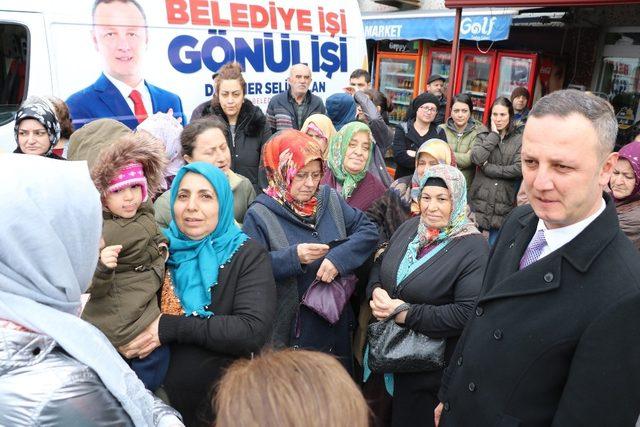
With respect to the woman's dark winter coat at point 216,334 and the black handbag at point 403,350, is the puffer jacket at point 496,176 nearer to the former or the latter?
the black handbag at point 403,350

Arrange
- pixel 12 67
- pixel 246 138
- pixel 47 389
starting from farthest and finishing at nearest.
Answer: pixel 246 138 < pixel 12 67 < pixel 47 389

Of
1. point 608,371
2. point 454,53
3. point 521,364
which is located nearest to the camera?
point 608,371

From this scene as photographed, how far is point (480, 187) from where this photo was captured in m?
4.99

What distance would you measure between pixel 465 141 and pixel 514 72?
13.1ft

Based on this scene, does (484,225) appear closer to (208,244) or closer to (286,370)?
(208,244)

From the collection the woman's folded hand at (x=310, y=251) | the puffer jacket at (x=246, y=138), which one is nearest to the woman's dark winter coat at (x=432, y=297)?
the woman's folded hand at (x=310, y=251)

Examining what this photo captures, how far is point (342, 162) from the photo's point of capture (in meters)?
3.29

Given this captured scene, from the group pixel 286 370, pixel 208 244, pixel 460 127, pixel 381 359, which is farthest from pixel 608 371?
pixel 460 127

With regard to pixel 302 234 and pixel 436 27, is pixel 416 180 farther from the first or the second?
pixel 436 27

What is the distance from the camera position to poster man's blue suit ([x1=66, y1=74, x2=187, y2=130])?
162 inches

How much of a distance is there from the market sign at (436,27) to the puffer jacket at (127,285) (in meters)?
7.11

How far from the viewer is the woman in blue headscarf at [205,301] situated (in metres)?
1.85

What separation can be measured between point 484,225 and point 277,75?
2.85 meters

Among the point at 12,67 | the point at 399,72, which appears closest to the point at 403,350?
the point at 12,67
